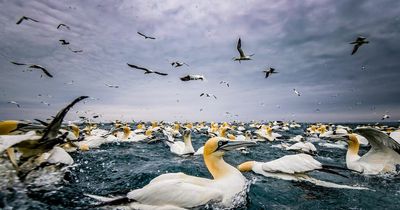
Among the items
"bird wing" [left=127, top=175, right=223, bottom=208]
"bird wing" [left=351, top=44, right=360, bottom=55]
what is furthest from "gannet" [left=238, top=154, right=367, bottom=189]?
"bird wing" [left=351, top=44, right=360, bottom=55]

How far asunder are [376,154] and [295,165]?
11.0 feet

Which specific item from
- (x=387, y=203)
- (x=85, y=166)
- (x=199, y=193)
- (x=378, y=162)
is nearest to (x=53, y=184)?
(x=85, y=166)

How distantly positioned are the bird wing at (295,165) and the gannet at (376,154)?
1.87 metres

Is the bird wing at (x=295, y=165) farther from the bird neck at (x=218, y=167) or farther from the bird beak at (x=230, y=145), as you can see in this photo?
the bird neck at (x=218, y=167)

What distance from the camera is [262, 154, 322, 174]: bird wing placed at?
8172mm

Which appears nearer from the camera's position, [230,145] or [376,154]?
[230,145]

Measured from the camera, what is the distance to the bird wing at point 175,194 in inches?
189

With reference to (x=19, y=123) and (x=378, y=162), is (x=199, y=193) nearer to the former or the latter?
(x=19, y=123)

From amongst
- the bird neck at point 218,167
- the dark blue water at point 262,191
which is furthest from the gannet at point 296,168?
the bird neck at point 218,167

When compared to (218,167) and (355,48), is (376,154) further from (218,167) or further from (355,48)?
(218,167)

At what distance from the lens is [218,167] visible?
5.94m

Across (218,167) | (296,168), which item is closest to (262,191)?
(296,168)

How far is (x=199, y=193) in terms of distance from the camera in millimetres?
4871

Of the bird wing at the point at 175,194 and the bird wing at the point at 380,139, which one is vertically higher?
the bird wing at the point at 380,139
